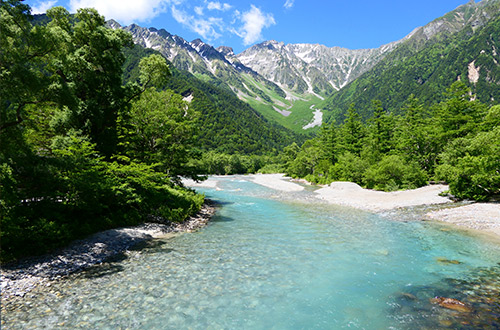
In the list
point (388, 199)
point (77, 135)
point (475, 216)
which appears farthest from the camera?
point (388, 199)

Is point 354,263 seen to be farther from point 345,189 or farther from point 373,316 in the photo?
point 345,189

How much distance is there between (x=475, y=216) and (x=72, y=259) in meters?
27.9

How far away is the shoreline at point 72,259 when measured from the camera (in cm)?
898

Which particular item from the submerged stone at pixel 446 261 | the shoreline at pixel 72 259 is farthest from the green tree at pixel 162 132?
the submerged stone at pixel 446 261

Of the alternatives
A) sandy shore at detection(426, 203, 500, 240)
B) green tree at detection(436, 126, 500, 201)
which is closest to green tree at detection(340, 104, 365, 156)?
green tree at detection(436, 126, 500, 201)

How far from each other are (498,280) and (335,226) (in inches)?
409

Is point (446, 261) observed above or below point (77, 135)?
below

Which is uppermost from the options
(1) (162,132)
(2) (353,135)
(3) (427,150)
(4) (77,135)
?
Result: (2) (353,135)

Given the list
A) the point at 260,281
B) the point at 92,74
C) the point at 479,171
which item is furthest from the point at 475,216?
the point at 92,74

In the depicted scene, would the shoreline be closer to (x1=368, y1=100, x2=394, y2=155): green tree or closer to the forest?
the forest

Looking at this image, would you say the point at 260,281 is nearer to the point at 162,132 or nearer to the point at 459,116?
the point at 162,132

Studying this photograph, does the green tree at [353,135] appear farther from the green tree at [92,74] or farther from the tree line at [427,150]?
the green tree at [92,74]

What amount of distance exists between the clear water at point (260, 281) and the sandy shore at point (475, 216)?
2.81 m

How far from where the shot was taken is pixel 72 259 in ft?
36.7
